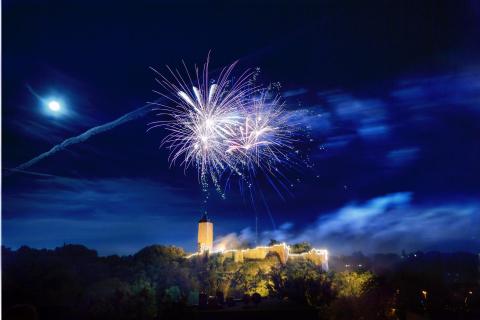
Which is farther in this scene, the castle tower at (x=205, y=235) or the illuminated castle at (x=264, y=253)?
the castle tower at (x=205, y=235)

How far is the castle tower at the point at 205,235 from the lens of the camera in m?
67.3

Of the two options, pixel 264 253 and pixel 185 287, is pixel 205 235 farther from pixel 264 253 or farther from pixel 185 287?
pixel 185 287

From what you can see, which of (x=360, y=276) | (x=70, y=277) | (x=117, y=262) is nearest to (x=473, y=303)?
(x=360, y=276)

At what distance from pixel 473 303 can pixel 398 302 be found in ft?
74.5

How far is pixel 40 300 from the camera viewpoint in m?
30.7

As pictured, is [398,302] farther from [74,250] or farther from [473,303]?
[74,250]

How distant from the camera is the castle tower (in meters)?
67.3

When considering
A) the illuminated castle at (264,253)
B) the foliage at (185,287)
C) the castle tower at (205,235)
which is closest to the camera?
the foliage at (185,287)

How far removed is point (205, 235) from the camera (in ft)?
225

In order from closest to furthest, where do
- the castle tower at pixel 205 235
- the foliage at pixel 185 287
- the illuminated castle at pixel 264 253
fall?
the foliage at pixel 185 287
the illuminated castle at pixel 264 253
the castle tower at pixel 205 235

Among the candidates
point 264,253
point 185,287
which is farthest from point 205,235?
point 185,287

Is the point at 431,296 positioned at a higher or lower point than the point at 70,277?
lower

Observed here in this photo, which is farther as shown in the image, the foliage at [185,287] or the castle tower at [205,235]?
the castle tower at [205,235]

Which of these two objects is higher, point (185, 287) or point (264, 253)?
point (264, 253)
